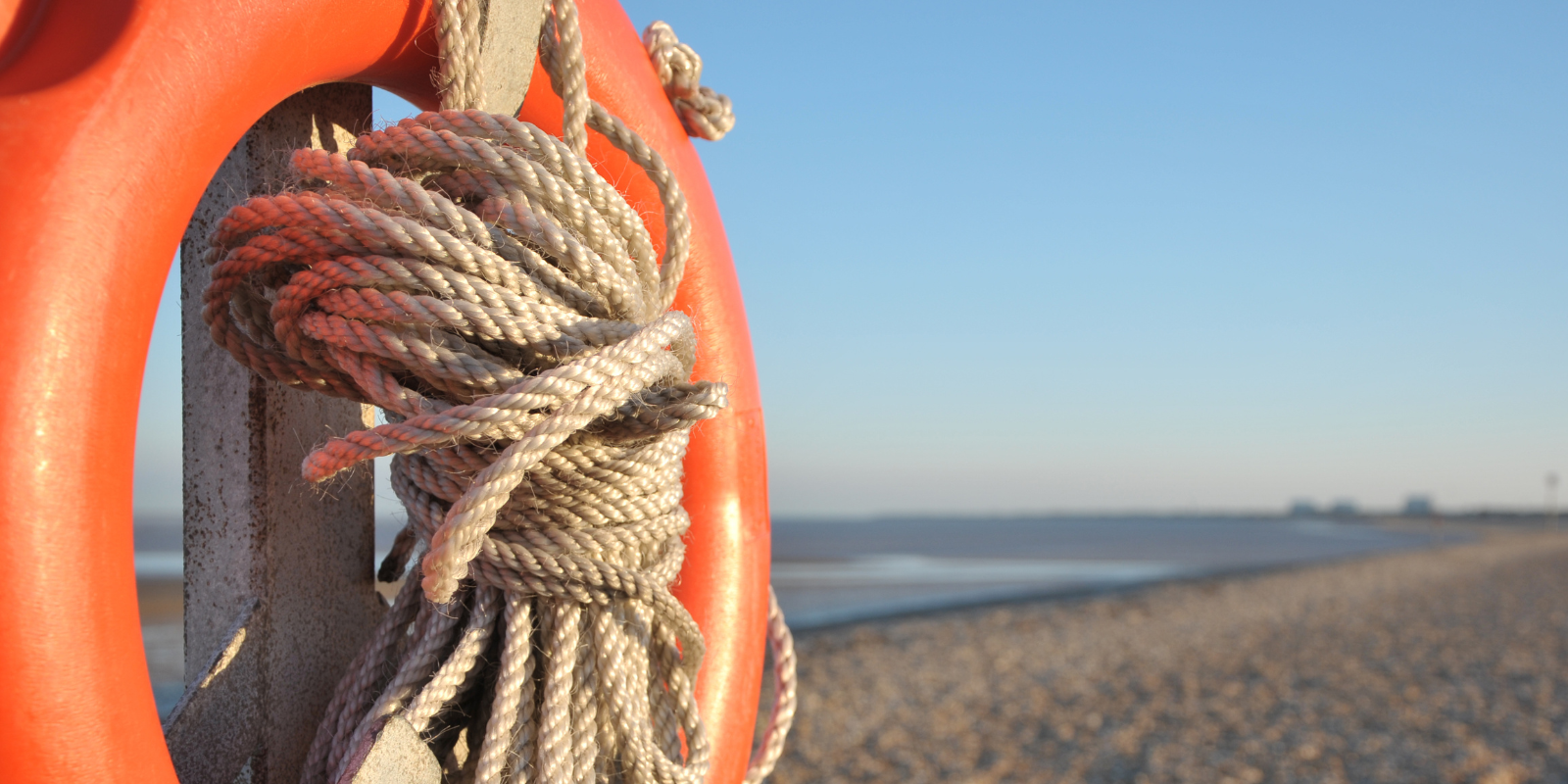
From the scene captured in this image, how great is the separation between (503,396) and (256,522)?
382 millimetres

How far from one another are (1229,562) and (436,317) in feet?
68.8

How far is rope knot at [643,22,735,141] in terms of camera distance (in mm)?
1095

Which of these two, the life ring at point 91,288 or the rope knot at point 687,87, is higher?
the rope knot at point 687,87

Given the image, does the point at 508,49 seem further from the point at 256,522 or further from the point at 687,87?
the point at 256,522

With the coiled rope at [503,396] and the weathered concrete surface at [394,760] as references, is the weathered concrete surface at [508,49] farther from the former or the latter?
the weathered concrete surface at [394,760]

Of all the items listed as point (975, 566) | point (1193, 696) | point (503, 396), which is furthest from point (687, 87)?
point (975, 566)

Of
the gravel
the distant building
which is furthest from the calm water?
the distant building

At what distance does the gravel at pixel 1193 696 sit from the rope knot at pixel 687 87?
421cm

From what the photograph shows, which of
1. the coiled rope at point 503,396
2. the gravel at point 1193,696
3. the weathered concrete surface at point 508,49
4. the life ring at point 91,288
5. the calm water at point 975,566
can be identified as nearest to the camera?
the life ring at point 91,288

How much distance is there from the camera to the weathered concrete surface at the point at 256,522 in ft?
3.13

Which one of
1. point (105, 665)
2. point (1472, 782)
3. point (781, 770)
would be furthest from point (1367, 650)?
point (105, 665)

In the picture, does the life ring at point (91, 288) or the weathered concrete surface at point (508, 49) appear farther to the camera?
the weathered concrete surface at point (508, 49)

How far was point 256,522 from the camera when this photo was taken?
3.13ft

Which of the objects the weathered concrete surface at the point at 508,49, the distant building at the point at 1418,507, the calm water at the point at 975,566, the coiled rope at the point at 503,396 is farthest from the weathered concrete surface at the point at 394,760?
the distant building at the point at 1418,507
